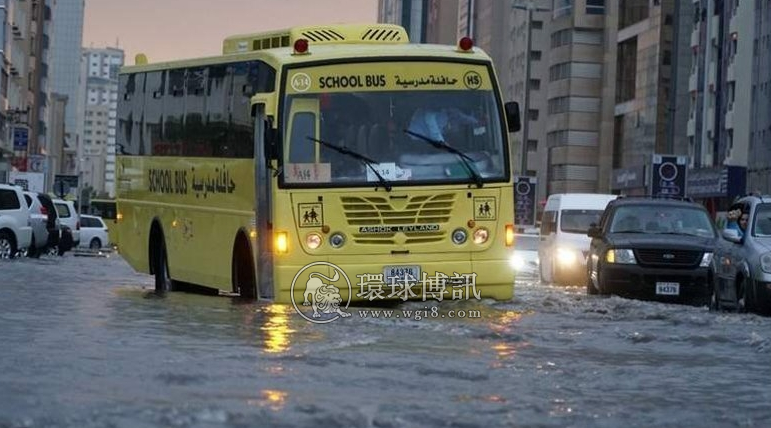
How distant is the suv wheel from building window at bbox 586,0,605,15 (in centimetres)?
9711

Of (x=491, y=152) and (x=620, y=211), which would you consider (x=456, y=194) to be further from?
(x=620, y=211)

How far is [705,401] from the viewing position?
39.3 ft

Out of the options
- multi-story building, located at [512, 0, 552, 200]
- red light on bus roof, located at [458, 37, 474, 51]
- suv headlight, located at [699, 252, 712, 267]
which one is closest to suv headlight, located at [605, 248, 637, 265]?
suv headlight, located at [699, 252, 712, 267]

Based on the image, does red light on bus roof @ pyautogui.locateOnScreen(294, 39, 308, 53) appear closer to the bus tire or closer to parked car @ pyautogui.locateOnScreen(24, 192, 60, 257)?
the bus tire

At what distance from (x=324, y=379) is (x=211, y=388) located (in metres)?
1.16

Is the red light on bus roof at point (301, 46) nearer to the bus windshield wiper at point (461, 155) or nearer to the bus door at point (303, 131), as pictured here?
the bus door at point (303, 131)

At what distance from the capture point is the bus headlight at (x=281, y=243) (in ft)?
66.0

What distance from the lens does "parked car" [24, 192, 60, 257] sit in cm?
4519

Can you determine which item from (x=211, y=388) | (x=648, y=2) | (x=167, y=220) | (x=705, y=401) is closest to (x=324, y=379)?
(x=211, y=388)

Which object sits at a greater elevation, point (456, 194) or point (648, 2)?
point (648, 2)

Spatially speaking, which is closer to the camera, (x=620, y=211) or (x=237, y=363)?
(x=237, y=363)

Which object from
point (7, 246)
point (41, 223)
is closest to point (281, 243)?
point (7, 246)

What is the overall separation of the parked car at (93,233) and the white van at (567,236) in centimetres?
3736
